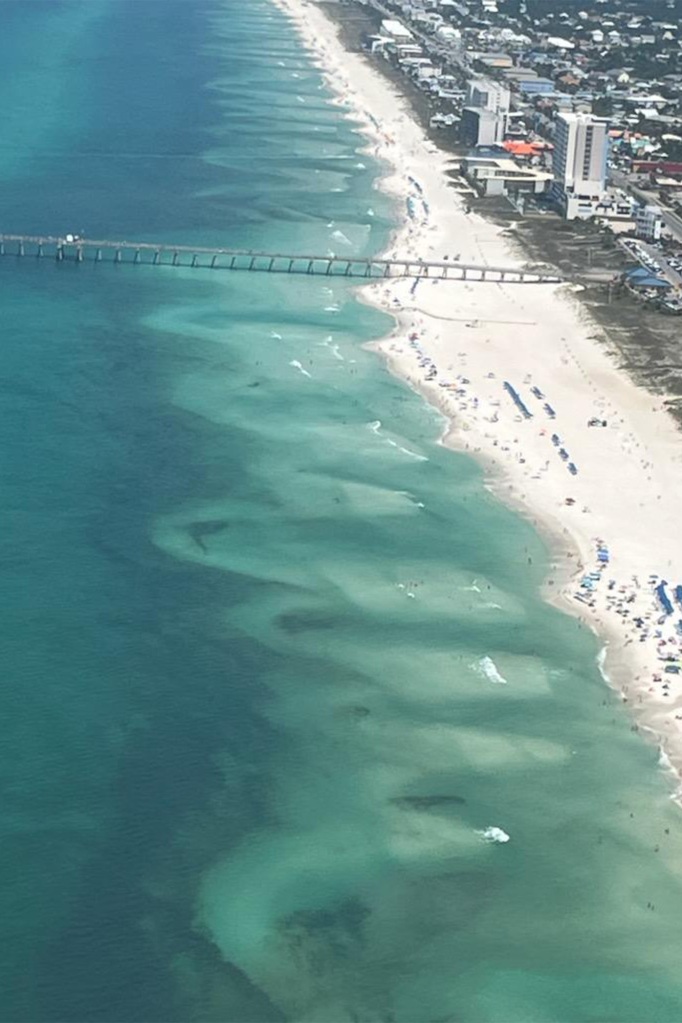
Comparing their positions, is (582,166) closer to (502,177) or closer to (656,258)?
(502,177)

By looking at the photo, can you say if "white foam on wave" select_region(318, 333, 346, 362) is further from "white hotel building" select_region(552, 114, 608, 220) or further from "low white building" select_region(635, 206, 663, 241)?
"white hotel building" select_region(552, 114, 608, 220)

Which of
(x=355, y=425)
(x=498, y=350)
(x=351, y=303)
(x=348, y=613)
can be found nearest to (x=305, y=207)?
(x=351, y=303)

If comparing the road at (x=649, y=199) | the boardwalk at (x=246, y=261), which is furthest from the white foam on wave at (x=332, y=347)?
the road at (x=649, y=199)

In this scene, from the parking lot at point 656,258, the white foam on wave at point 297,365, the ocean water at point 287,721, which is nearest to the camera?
the ocean water at point 287,721

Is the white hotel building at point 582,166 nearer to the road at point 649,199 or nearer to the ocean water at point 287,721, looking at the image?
the road at point 649,199

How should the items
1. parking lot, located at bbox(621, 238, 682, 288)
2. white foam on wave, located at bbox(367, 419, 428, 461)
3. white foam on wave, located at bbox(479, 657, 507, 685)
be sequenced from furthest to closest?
parking lot, located at bbox(621, 238, 682, 288) → white foam on wave, located at bbox(367, 419, 428, 461) → white foam on wave, located at bbox(479, 657, 507, 685)

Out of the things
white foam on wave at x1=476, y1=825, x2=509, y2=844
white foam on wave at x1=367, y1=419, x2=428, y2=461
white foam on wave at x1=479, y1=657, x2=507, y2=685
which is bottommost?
white foam on wave at x1=367, y1=419, x2=428, y2=461

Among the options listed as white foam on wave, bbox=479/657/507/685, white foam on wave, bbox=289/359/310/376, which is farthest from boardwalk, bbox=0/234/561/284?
white foam on wave, bbox=479/657/507/685

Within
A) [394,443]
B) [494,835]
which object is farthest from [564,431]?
[494,835]
